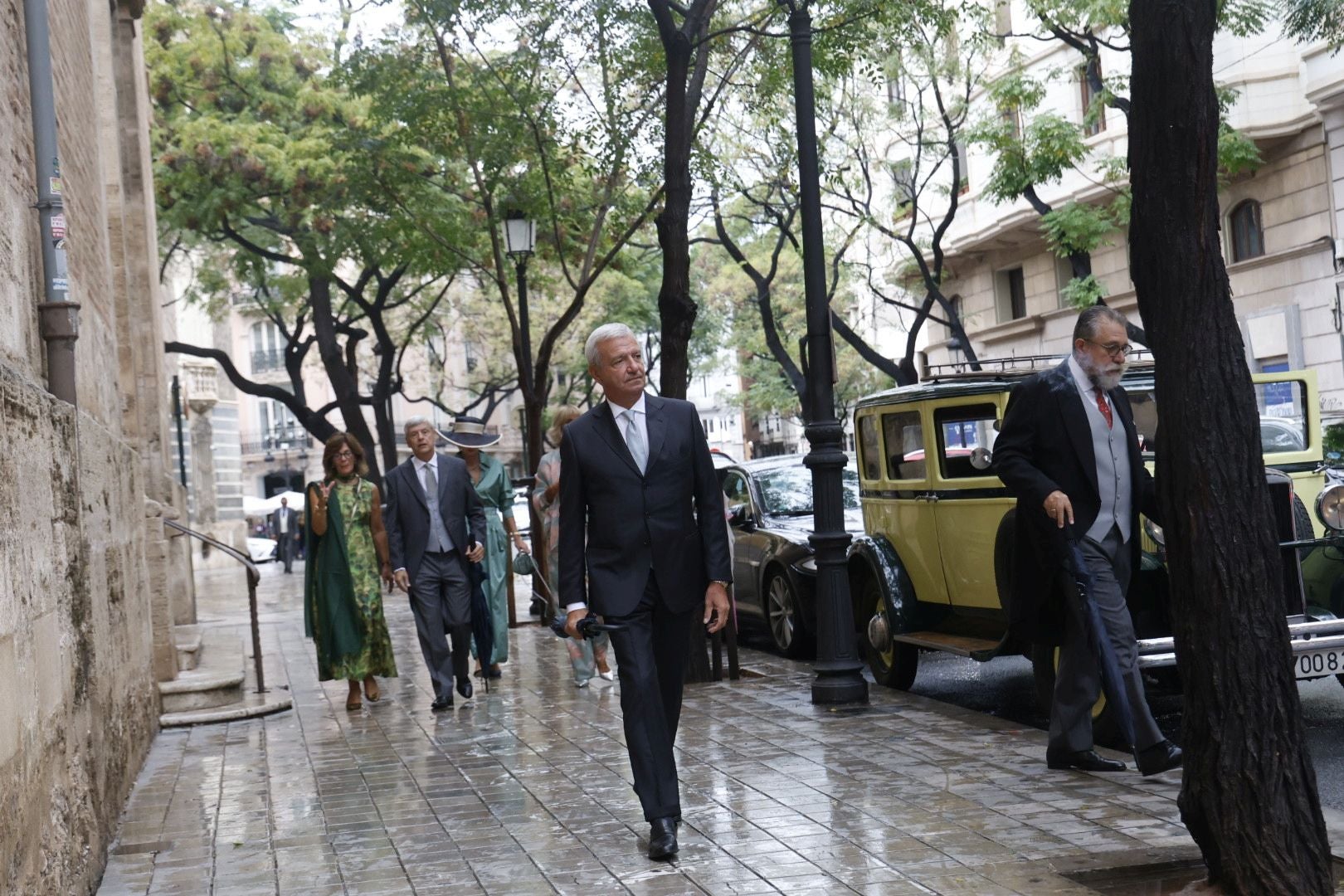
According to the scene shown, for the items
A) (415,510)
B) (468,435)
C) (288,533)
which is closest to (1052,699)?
(415,510)

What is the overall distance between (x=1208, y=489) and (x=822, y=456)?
5.14 m

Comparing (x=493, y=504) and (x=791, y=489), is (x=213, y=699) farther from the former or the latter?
(x=791, y=489)

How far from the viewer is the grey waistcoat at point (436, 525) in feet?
37.1

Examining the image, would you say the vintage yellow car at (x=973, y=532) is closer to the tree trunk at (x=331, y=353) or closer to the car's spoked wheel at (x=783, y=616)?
the car's spoked wheel at (x=783, y=616)

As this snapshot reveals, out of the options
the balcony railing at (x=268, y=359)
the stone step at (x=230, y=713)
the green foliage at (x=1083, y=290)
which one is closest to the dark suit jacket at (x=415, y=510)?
the stone step at (x=230, y=713)

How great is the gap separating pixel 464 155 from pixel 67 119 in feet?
39.3

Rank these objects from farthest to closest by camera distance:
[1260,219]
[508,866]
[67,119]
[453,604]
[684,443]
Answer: [1260,219] < [453,604] < [67,119] < [684,443] < [508,866]

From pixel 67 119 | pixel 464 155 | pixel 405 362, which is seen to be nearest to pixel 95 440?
pixel 67 119

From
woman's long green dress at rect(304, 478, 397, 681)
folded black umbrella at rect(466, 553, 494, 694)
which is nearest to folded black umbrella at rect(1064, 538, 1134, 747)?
folded black umbrella at rect(466, 553, 494, 694)

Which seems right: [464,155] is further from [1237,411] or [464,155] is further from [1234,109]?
[1237,411]

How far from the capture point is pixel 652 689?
258 inches

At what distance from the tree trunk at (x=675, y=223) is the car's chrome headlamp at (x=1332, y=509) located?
4.61 meters

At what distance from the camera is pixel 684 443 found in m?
6.69

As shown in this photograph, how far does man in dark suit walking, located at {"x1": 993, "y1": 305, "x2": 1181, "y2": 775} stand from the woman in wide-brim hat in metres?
5.99
